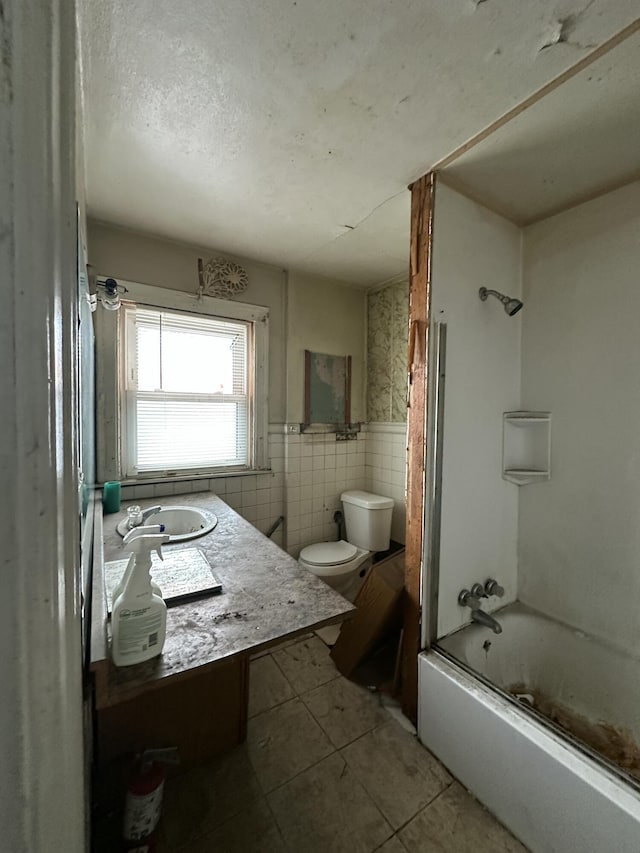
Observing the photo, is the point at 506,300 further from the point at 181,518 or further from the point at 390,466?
the point at 181,518

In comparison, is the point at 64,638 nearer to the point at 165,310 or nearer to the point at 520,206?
the point at 165,310

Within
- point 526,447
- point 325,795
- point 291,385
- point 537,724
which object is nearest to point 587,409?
point 526,447

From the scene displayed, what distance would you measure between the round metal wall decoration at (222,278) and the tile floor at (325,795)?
221 cm

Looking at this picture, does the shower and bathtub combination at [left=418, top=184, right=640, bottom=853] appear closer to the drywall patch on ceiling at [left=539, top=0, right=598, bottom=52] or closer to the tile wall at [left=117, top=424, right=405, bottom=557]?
the drywall patch on ceiling at [left=539, top=0, right=598, bottom=52]

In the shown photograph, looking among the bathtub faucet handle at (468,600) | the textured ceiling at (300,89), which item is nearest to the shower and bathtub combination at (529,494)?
the bathtub faucet handle at (468,600)

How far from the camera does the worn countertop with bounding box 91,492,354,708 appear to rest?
0.74 meters

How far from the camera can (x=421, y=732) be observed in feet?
4.44

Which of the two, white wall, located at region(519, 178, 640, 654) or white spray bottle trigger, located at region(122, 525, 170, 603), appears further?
white wall, located at region(519, 178, 640, 654)

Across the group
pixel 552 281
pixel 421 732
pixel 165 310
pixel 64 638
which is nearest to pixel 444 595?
pixel 421 732

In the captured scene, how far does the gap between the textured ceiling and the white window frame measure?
0.46 m

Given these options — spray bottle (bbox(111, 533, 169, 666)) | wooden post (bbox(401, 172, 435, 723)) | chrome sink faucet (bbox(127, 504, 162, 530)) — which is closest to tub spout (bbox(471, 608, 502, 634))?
wooden post (bbox(401, 172, 435, 723))

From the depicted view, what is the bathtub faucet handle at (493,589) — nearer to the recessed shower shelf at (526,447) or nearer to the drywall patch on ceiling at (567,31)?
the recessed shower shelf at (526,447)

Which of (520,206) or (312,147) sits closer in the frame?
(312,147)

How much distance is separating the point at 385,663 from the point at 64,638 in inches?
71.9
